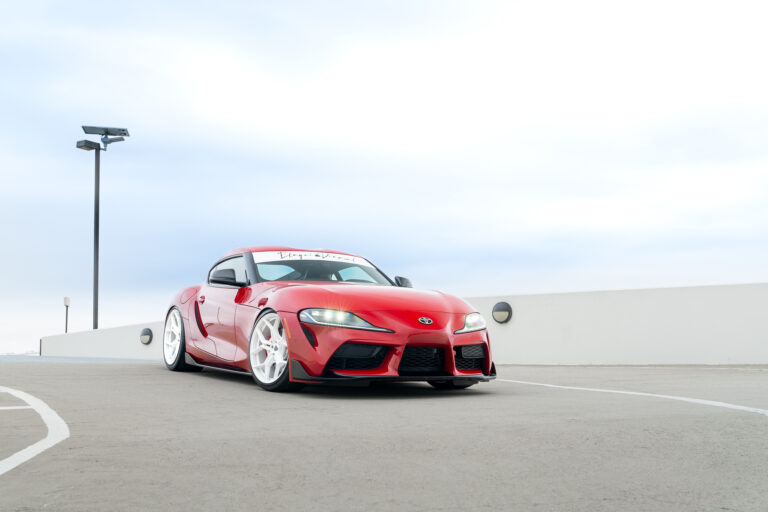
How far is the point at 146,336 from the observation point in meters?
23.3

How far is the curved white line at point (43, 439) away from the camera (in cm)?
396

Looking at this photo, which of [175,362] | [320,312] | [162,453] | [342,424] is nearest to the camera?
[162,453]

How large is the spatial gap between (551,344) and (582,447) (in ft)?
32.2

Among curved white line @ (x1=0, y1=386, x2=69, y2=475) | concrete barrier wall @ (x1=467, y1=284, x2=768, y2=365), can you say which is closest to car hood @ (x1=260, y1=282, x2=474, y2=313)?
curved white line @ (x1=0, y1=386, x2=69, y2=475)

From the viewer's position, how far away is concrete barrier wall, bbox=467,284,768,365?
12492 millimetres

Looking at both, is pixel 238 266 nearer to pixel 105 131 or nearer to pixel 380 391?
pixel 380 391

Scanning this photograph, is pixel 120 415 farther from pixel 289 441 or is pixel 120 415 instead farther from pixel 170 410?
pixel 289 441

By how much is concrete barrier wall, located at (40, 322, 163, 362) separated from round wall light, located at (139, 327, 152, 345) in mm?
99

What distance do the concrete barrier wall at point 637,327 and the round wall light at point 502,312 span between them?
0.08 m

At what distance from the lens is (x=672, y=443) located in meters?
4.54

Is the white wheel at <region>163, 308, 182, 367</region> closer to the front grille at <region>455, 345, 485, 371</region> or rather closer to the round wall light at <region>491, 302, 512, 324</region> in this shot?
the front grille at <region>455, 345, 485, 371</region>

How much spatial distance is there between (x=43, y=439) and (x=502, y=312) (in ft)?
35.1

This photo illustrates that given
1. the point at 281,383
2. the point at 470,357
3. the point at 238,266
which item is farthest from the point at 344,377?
the point at 238,266

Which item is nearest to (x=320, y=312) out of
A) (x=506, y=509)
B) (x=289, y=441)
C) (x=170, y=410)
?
(x=170, y=410)
